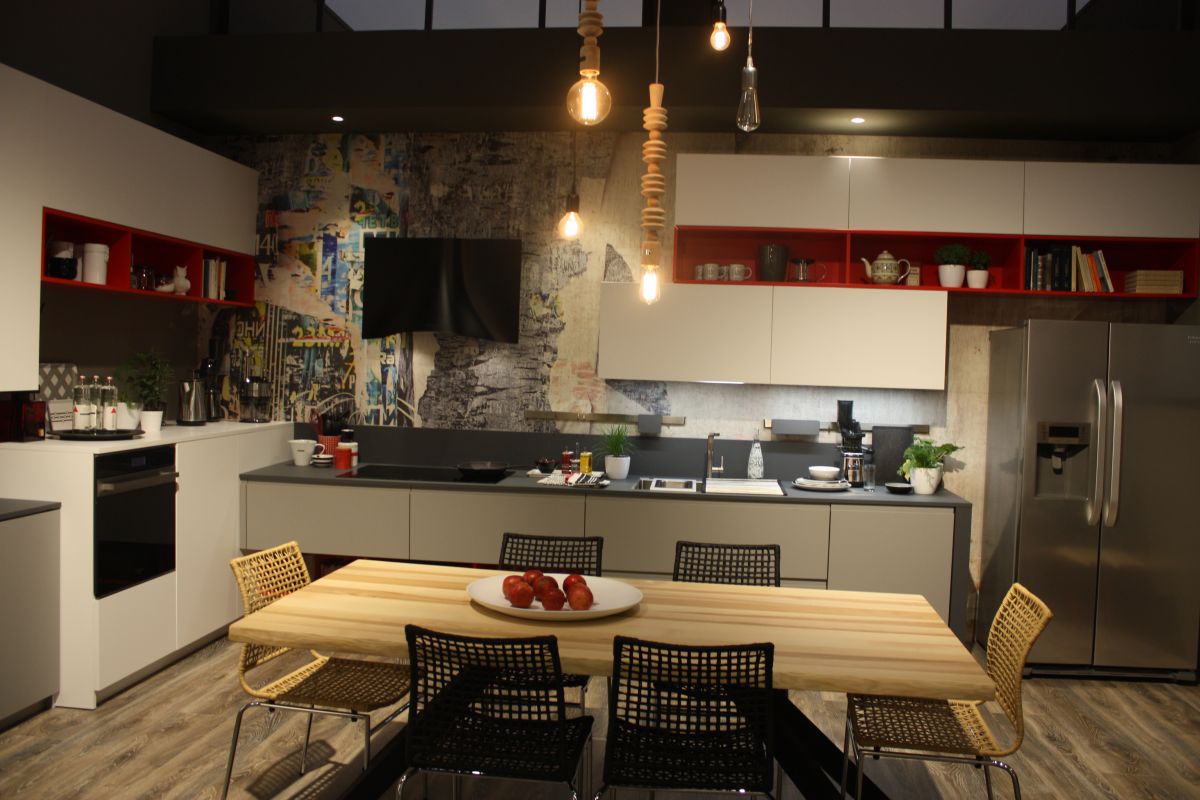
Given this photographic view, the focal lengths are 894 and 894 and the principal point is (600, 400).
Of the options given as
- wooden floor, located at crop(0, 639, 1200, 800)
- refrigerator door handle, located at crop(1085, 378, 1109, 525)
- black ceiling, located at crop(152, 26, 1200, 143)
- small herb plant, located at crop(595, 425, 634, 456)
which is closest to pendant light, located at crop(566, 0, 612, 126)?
black ceiling, located at crop(152, 26, 1200, 143)

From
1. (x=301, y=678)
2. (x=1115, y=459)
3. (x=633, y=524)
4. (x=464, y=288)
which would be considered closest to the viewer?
(x=301, y=678)

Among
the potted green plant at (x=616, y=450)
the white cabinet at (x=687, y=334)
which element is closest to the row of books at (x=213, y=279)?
the white cabinet at (x=687, y=334)

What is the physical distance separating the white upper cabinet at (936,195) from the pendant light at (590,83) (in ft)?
9.21

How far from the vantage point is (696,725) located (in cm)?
250

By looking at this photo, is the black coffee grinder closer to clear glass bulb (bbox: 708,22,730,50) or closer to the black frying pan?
the black frying pan

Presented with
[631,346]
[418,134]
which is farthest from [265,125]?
[631,346]

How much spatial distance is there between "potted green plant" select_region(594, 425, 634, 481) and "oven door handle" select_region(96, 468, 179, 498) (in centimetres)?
227

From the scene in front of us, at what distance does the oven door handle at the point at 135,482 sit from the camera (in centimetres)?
389

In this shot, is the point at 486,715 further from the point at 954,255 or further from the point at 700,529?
the point at 954,255

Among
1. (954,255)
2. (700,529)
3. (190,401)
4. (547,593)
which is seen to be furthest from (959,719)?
(190,401)

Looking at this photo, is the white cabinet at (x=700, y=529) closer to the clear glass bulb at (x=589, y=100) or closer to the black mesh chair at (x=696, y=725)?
the black mesh chair at (x=696, y=725)

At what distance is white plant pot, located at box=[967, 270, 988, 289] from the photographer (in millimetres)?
4953

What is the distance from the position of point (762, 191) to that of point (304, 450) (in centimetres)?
303

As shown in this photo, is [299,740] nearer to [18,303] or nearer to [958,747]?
[18,303]
